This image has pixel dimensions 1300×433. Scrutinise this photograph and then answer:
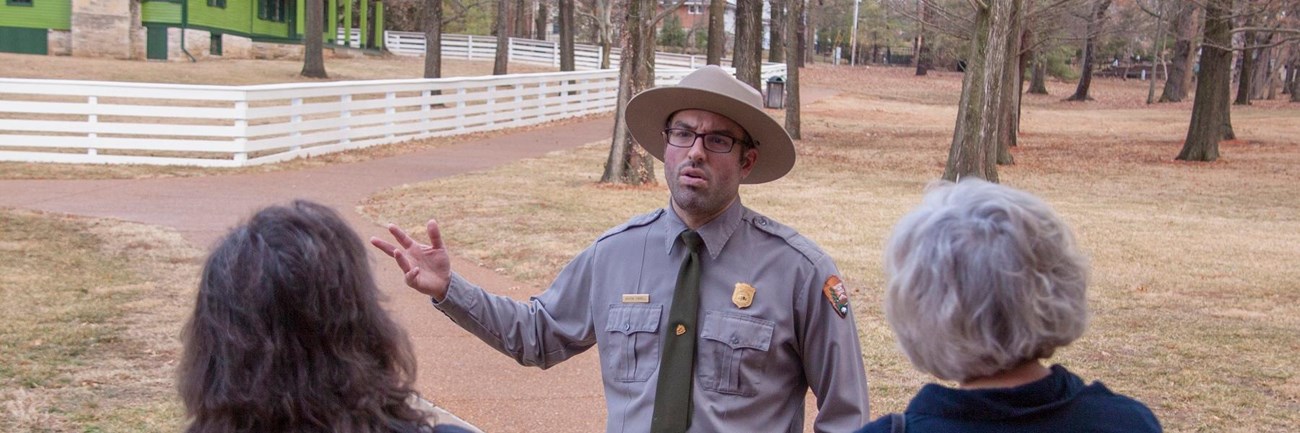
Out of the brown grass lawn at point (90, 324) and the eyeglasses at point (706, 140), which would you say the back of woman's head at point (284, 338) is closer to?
the eyeglasses at point (706, 140)

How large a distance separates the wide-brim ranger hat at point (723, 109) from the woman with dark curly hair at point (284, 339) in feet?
4.12

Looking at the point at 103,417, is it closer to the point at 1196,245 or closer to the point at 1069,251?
the point at 1069,251

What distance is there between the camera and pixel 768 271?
3.00m

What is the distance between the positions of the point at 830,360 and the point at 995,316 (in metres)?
1.07

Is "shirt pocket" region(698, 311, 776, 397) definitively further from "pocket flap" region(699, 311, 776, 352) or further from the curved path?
the curved path

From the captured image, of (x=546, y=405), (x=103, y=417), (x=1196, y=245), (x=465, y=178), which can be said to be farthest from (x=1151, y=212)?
(x=103, y=417)

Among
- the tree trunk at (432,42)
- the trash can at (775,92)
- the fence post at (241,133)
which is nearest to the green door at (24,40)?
the tree trunk at (432,42)

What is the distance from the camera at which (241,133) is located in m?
16.7

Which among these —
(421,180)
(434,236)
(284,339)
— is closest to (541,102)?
(421,180)

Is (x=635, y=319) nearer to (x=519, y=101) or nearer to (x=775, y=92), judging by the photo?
(x=519, y=101)

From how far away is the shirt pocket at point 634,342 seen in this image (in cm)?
297

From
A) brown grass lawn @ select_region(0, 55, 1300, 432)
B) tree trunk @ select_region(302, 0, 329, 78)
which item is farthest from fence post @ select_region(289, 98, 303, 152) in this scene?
tree trunk @ select_region(302, 0, 329, 78)

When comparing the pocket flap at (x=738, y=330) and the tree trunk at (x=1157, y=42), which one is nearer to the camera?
the pocket flap at (x=738, y=330)

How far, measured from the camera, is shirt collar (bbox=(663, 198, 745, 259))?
9.94 feet
